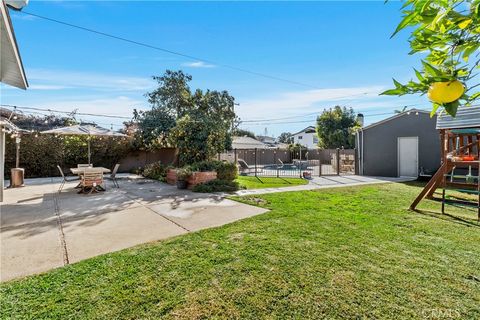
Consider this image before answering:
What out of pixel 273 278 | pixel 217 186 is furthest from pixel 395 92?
pixel 217 186

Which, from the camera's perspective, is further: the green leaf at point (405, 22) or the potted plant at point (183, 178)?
the potted plant at point (183, 178)

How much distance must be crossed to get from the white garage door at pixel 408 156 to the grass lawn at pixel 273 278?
10871mm

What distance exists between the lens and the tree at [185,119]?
10438 mm

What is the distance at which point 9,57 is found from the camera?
11.5 feet

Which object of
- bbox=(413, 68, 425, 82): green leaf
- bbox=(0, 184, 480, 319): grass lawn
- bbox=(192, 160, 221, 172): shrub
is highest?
bbox=(413, 68, 425, 82): green leaf

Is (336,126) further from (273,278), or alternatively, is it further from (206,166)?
(273,278)

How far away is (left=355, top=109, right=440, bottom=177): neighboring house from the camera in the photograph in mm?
12969

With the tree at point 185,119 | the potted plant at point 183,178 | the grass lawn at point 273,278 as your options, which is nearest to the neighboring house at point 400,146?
the tree at point 185,119

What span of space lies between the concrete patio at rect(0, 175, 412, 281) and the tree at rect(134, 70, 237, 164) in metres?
3.26

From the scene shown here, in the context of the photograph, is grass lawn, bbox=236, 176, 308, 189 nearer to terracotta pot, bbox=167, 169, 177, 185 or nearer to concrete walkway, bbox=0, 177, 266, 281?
concrete walkway, bbox=0, 177, 266, 281

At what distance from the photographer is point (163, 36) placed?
10.5m

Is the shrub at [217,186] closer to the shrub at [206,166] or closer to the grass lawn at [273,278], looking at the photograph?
the shrub at [206,166]

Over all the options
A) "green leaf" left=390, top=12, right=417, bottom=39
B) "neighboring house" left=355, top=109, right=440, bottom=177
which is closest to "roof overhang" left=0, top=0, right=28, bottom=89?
"green leaf" left=390, top=12, right=417, bottom=39

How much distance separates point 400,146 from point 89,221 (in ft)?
51.7
